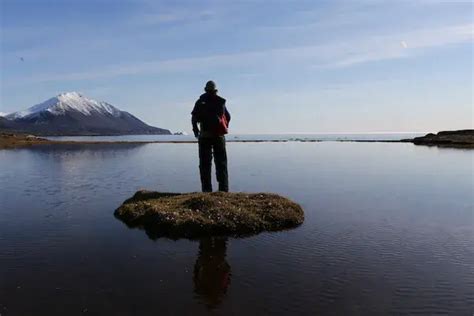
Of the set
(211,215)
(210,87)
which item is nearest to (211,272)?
(211,215)

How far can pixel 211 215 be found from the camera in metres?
17.4

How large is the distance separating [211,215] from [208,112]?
235 inches

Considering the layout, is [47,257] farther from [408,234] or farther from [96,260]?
[408,234]

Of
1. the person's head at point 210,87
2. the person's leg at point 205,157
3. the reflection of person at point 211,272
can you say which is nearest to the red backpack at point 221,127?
the person's leg at point 205,157

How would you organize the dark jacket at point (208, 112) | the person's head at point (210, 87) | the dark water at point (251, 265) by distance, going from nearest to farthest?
the dark water at point (251, 265)
the person's head at point (210, 87)
the dark jacket at point (208, 112)

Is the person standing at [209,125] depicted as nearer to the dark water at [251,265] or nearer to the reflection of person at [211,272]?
the dark water at [251,265]

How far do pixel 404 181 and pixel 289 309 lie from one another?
26372 mm

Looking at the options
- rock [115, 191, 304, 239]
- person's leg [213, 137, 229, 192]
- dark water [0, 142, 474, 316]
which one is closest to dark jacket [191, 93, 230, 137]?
person's leg [213, 137, 229, 192]

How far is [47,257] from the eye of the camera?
13500mm

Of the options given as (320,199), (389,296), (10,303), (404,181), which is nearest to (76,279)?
(10,303)

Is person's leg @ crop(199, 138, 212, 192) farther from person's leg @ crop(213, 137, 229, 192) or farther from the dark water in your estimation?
the dark water

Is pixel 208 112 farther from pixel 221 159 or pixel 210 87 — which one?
pixel 221 159

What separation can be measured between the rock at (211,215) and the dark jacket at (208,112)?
10.5 feet

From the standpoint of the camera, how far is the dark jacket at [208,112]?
2158 cm
